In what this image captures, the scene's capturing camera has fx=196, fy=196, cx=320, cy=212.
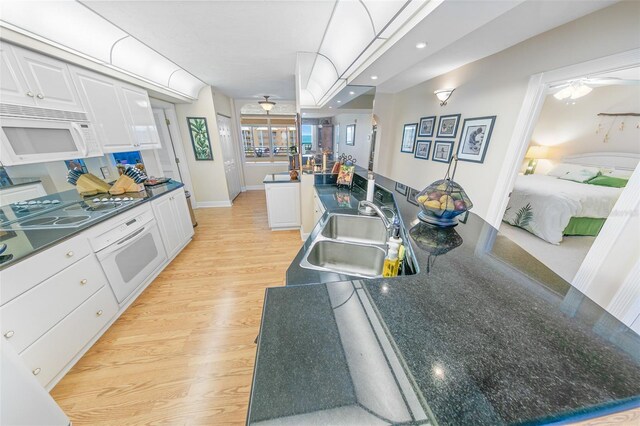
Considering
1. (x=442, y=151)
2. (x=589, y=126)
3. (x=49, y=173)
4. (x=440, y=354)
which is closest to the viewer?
(x=440, y=354)

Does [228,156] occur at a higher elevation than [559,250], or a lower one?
higher

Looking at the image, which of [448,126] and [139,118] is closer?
[139,118]

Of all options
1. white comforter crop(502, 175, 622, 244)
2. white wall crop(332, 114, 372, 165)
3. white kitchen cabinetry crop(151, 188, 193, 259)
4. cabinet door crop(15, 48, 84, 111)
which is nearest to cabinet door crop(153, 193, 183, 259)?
white kitchen cabinetry crop(151, 188, 193, 259)

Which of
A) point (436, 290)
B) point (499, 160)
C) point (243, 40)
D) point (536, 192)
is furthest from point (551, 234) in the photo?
point (243, 40)

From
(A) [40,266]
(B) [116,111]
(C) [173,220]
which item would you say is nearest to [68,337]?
(A) [40,266]

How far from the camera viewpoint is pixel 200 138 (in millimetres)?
3926

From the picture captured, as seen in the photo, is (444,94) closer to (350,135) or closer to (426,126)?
(426,126)

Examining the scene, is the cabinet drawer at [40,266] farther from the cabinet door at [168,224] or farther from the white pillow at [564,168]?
the white pillow at [564,168]

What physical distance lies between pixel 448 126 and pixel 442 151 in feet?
1.16

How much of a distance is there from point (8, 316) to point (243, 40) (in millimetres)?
2679

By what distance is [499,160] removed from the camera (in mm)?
2191

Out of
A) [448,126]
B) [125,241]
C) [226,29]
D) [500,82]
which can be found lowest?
[125,241]

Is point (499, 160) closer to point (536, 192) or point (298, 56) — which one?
point (536, 192)

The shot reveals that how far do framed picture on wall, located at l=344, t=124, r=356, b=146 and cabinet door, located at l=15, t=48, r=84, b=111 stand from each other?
11.5 feet
